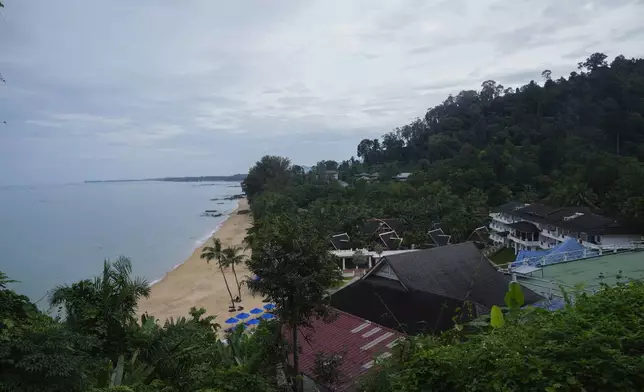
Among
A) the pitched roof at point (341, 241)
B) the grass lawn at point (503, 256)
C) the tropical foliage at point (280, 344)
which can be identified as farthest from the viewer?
the pitched roof at point (341, 241)

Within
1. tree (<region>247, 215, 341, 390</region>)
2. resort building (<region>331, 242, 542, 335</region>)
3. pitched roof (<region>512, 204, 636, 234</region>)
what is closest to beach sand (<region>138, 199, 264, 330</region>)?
resort building (<region>331, 242, 542, 335</region>)

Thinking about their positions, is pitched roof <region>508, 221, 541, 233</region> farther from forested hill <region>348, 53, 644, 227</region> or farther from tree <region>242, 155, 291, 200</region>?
tree <region>242, 155, 291, 200</region>

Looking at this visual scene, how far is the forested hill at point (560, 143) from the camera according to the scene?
3875 centimetres

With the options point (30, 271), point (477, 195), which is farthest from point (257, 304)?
point (477, 195)

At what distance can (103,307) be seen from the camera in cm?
866

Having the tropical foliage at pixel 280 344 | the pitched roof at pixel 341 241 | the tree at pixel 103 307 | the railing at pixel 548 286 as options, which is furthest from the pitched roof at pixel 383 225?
the tree at pixel 103 307

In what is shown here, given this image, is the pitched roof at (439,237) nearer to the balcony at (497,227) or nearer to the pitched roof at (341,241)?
the balcony at (497,227)

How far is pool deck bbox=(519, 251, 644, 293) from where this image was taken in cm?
1356

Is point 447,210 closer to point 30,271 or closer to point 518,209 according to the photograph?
point 518,209

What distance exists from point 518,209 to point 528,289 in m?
27.4

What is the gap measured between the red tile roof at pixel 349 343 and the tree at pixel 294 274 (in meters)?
0.79

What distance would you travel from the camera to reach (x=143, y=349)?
8.70 meters

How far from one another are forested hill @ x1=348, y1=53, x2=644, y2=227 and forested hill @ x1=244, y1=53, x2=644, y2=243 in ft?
0.39

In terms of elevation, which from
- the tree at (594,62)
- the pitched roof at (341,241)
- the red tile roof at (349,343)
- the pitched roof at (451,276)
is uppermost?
the tree at (594,62)
